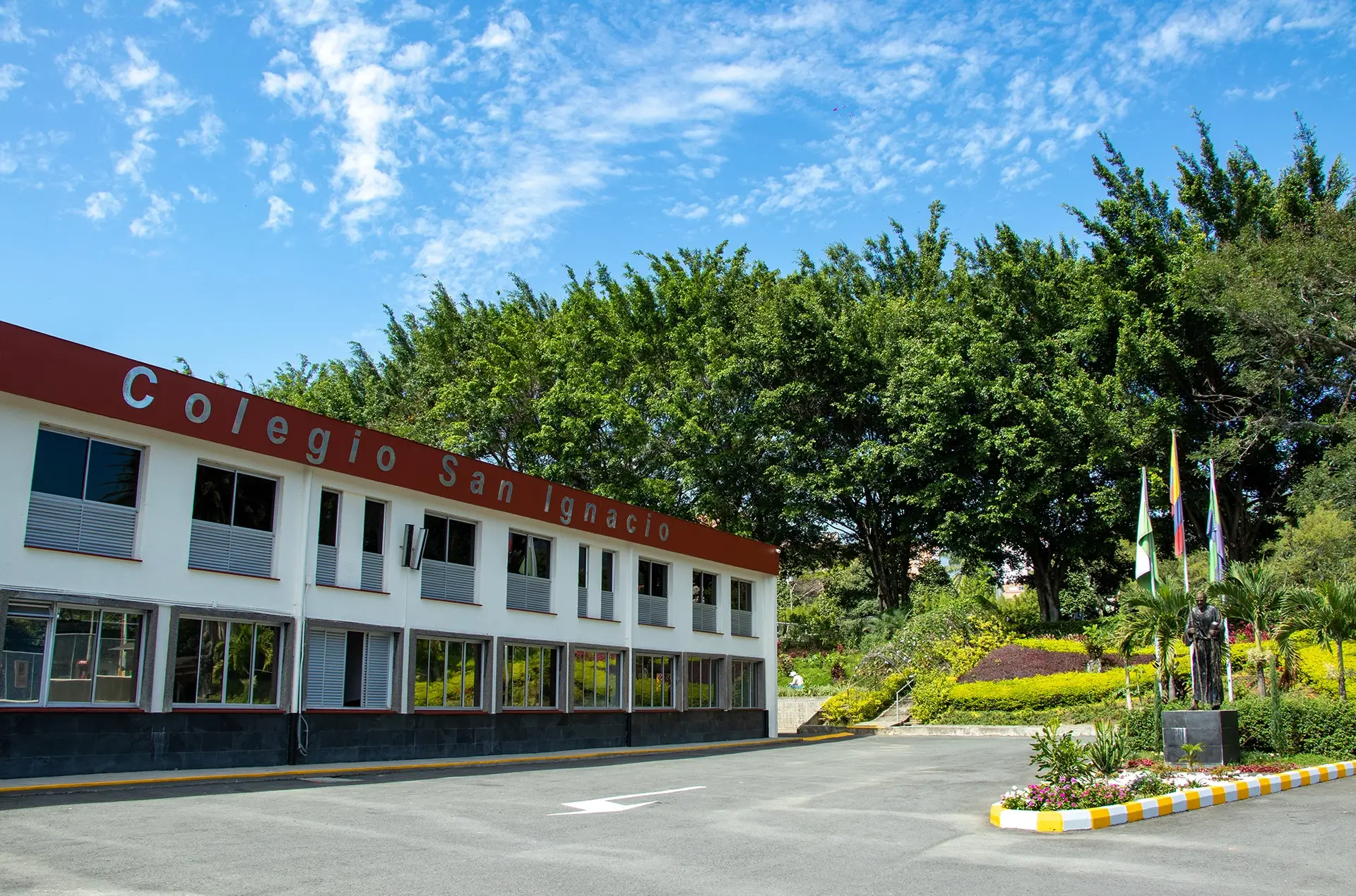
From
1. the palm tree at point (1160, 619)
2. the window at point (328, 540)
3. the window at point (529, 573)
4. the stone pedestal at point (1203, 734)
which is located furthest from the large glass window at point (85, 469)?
the palm tree at point (1160, 619)

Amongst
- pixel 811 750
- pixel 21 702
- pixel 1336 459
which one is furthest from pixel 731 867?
pixel 1336 459

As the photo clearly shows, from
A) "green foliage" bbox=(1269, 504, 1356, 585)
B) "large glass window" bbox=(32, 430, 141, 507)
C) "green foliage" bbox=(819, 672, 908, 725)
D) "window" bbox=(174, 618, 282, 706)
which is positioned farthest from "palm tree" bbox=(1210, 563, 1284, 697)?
"large glass window" bbox=(32, 430, 141, 507)

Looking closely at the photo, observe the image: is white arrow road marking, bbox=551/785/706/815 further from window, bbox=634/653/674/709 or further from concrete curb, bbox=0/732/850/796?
window, bbox=634/653/674/709

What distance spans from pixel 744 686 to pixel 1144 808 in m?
22.6

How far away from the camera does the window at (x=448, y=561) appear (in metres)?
22.1

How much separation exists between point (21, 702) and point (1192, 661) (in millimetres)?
17568

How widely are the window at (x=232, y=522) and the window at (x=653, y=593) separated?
1171cm

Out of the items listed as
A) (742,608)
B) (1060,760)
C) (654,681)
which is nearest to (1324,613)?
(1060,760)

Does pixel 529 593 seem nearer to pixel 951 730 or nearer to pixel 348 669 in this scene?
pixel 348 669

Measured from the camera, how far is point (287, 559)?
62.3ft

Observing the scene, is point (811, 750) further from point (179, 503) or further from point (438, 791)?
point (179, 503)

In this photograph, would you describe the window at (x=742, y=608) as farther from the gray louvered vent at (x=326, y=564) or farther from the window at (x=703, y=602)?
the gray louvered vent at (x=326, y=564)

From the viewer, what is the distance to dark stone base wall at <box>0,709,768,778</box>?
49.2ft

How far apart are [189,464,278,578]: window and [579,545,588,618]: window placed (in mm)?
9274
